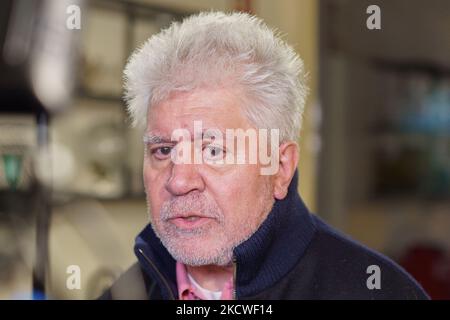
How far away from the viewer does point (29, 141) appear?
3.24ft

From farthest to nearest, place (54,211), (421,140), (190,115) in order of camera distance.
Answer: (421,140), (54,211), (190,115)

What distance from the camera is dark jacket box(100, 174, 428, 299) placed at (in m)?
0.82

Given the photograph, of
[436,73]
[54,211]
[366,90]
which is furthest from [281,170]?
[436,73]

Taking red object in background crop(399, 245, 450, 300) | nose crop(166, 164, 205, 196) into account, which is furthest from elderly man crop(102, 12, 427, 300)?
red object in background crop(399, 245, 450, 300)

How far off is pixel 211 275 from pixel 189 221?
0.10m

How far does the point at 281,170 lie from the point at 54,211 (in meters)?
0.37

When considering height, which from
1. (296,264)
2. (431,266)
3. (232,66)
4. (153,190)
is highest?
(232,66)

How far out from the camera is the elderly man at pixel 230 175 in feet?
2.57

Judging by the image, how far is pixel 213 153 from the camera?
0.80m

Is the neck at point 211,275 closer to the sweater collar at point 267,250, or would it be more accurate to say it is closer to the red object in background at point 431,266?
the sweater collar at point 267,250

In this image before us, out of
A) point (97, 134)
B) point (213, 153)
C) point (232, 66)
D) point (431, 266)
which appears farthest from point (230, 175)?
point (431, 266)

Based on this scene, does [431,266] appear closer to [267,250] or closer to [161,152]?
[267,250]
